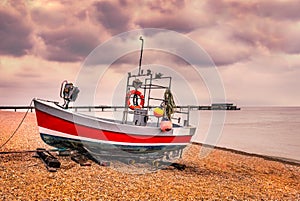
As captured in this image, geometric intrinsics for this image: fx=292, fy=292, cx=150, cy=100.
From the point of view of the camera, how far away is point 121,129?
10164mm

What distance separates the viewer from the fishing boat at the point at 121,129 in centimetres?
984

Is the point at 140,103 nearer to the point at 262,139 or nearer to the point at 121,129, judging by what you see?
the point at 121,129

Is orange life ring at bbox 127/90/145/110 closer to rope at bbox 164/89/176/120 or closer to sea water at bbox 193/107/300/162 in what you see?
rope at bbox 164/89/176/120

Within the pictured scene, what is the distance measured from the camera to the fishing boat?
9844 mm

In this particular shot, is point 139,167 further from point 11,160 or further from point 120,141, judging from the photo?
point 11,160

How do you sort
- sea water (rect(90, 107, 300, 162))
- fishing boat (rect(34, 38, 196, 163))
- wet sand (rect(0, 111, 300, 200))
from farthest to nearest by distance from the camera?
sea water (rect(90, 107, 300, 162))
fishing boat (rect(34, 38, 196, 163))
wet sand (rect(0, 111, 300, 200))

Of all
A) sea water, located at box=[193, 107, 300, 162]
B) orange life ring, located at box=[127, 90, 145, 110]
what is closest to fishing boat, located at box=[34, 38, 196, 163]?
orange life ring, located at box=[127, 90, 145, 110]

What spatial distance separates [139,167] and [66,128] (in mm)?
2938

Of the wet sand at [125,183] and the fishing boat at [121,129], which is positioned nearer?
the wet sand at [125,183]

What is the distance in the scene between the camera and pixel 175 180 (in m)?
9.14

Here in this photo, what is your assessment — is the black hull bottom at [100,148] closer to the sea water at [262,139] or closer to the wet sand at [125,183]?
the wet sand at [125,183]

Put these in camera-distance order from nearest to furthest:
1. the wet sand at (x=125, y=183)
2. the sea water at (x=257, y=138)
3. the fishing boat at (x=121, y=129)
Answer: the wet sand at (x=125, y=183) → the fishing boat at (x=121, y=129) → the sea water at (x=257, y=138)

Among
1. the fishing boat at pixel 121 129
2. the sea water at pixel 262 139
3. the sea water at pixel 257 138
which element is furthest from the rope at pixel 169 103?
the sea water at pixel 262 139

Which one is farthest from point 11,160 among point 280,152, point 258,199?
point 280,152
